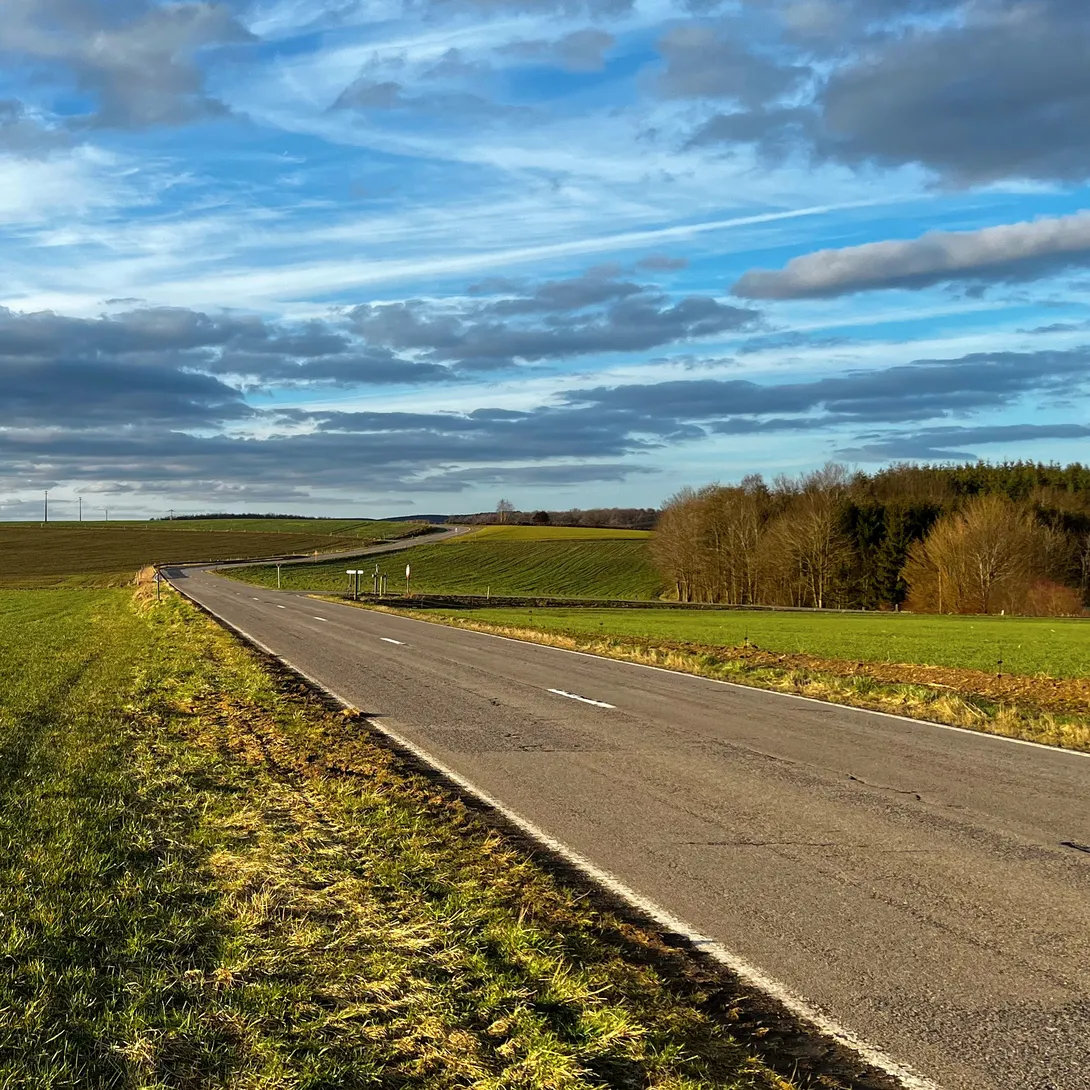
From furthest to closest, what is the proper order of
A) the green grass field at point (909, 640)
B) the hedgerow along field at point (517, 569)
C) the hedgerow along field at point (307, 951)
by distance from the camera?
the hedgerow along field at point (517, 569), the green grass field at point (909, 640), the hedgerow along field at point (307, 951)

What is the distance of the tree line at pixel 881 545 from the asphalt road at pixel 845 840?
6087 centimetres

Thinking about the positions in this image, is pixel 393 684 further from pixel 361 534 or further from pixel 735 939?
pixel 361 534

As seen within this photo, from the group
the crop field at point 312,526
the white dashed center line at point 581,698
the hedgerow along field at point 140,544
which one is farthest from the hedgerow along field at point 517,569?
the white dashed center line at point 581,698

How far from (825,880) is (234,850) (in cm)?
395

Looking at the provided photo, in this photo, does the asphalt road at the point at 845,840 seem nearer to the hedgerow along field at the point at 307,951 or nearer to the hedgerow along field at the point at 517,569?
the hedgerow along field at the point at 307,951

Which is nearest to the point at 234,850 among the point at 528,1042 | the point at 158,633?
the point at 528,1042

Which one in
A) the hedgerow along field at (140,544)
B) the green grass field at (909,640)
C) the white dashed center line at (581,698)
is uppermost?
the hedgerow along field at (140,544)

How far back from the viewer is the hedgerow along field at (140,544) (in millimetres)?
93625

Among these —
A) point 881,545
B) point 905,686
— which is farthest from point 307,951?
point 881,545

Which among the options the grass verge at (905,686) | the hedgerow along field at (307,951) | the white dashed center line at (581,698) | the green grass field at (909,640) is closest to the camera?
the hedgerow along field at (307,951)

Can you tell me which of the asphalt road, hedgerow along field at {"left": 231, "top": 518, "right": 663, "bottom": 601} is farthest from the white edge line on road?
hedgerow along field at {"left": 231, "top": 518, "right": 663, "bottom": 601}

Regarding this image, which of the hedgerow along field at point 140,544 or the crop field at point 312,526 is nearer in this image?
the hedgerow along field at point 140,544

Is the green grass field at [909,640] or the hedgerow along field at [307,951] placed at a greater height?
the hedgerow along field at [307,951]

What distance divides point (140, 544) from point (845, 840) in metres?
133
